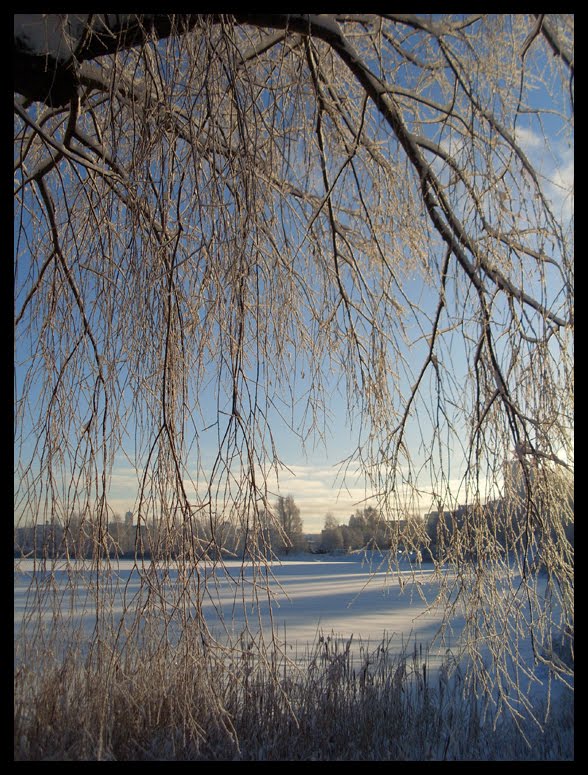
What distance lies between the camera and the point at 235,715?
2.18m

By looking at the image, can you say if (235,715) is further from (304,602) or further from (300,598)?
(300,598)

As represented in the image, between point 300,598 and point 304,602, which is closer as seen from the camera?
point 304,602

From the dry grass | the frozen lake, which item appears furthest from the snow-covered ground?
Answer: the dry grass

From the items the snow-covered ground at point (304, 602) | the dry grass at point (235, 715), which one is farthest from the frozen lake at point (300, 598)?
the dry grass at point (235, 715)

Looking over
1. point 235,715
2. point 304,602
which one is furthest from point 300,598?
point 235,715

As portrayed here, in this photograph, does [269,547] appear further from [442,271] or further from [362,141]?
[362,141]

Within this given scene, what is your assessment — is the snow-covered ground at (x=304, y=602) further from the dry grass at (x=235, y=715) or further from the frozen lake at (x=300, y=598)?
the dry grass at (x=235, y=715)

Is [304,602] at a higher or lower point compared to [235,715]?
lower

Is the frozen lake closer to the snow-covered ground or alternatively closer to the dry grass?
the snow-covered ground

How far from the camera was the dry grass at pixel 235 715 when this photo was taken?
5.00ft

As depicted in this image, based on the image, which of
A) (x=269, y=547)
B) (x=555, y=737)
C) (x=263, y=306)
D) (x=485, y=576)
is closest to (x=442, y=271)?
(x=263, y=306)

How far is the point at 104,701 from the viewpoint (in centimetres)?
141

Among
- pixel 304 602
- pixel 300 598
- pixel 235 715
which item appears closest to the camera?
pixel 235 715

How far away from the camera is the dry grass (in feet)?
5.00
